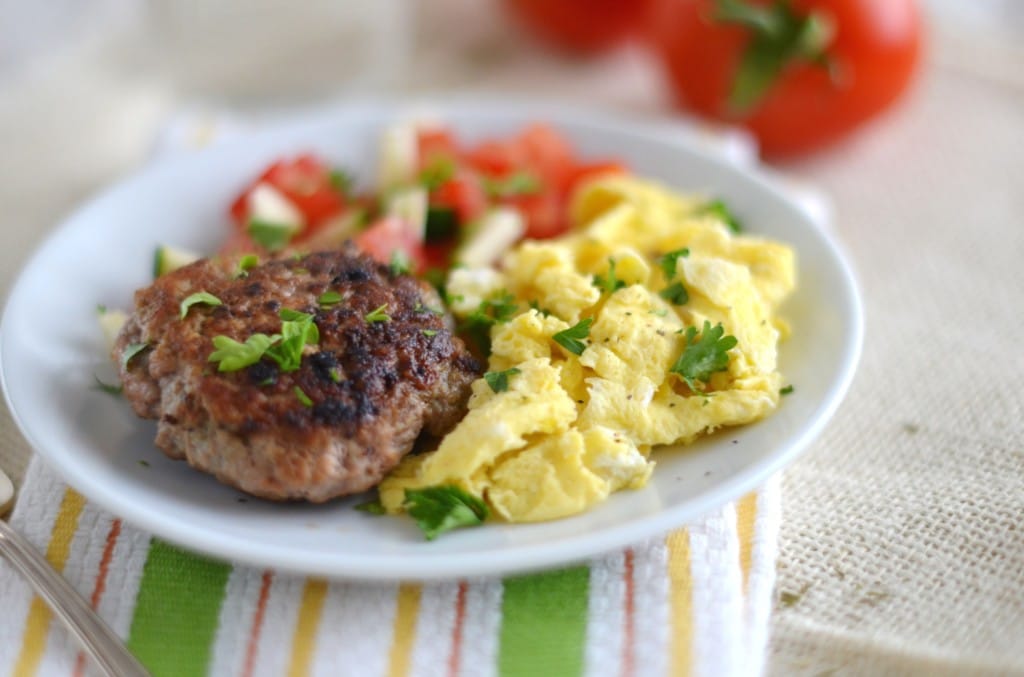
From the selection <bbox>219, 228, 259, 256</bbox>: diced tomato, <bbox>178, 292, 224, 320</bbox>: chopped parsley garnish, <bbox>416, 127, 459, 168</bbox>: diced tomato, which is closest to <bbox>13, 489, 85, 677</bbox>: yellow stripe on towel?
<bbox>178, 292, 224, 320</bbox>: chopped parsley garnish

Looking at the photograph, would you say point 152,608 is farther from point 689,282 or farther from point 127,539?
point 689,282

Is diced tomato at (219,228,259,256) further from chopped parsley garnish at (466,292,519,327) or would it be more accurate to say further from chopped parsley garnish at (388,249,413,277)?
chopped parsley garnish at (466,292,519,327)

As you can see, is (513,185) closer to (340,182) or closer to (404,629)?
(340,182)

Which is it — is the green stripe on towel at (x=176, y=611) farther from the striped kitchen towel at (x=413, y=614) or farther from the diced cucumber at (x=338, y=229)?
the diced cucumber at (x=338, y=229)

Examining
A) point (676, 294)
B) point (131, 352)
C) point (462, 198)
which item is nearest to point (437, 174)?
point (462, 198)

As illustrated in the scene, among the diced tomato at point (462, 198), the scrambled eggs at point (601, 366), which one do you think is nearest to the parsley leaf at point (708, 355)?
the scrambled eggs at point (601, 366)

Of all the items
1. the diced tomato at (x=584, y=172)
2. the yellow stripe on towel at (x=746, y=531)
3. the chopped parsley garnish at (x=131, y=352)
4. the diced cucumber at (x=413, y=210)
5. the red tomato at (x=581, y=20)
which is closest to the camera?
the yellow stripe on towel at (x=746, y=531)
